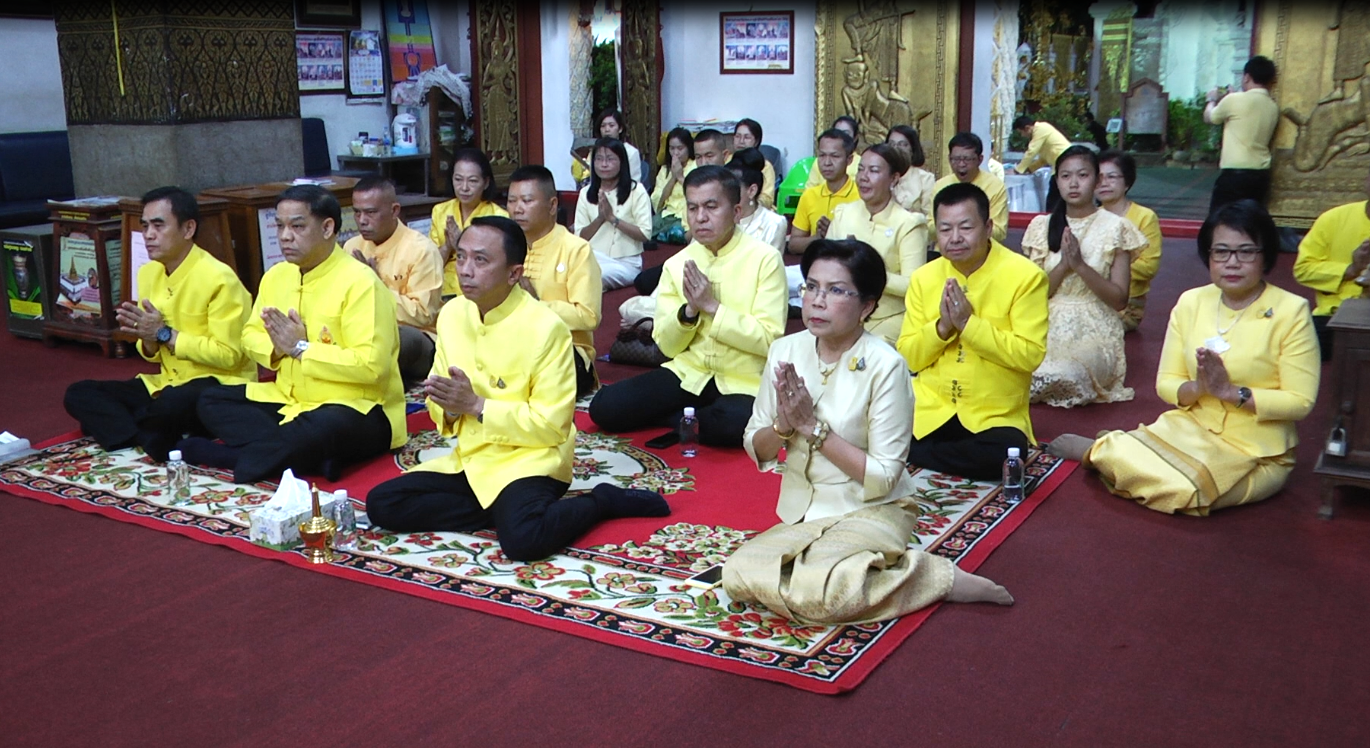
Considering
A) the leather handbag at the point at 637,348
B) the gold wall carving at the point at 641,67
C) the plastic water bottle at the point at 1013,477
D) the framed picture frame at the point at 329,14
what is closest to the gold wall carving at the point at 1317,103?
the gold wall carving at the point at 641,67

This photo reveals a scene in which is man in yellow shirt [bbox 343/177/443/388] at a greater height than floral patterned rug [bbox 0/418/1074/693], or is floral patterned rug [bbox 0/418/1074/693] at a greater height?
man in yellow shirt [bbox 343/177/443/388]

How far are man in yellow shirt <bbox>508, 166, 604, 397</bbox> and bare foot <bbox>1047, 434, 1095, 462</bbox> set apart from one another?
1.87m

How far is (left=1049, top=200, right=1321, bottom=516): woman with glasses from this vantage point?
3803 millimetres

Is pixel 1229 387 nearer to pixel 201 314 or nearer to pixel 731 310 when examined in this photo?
pixel 731 310

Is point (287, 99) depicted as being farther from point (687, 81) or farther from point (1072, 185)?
point (687, 81)

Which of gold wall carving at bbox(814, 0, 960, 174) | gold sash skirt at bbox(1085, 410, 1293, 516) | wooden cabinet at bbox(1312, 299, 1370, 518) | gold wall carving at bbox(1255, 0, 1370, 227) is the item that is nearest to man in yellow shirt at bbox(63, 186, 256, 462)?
gold sash skirt at bbox(1085, 410, 1293, 516)

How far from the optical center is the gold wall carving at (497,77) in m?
11.5

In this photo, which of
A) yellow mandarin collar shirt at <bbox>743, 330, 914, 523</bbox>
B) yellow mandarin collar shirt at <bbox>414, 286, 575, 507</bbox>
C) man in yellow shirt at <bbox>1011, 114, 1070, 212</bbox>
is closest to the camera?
yellow mandarin collar shirt at <bbox>743, 330, 914, 523</bbox>

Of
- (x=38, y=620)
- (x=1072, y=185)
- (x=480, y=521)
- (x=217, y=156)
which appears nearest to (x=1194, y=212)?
(x=1072, y=185)

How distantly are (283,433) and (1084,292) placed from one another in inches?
133

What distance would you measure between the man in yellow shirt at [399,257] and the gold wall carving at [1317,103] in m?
7.18

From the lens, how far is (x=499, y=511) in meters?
3.63

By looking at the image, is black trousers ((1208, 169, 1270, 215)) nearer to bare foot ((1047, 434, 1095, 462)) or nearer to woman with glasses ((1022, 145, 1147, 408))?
woman with glasses ((1022, 145, 1147, 408))

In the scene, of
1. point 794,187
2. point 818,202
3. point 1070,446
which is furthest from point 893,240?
point 794,187
